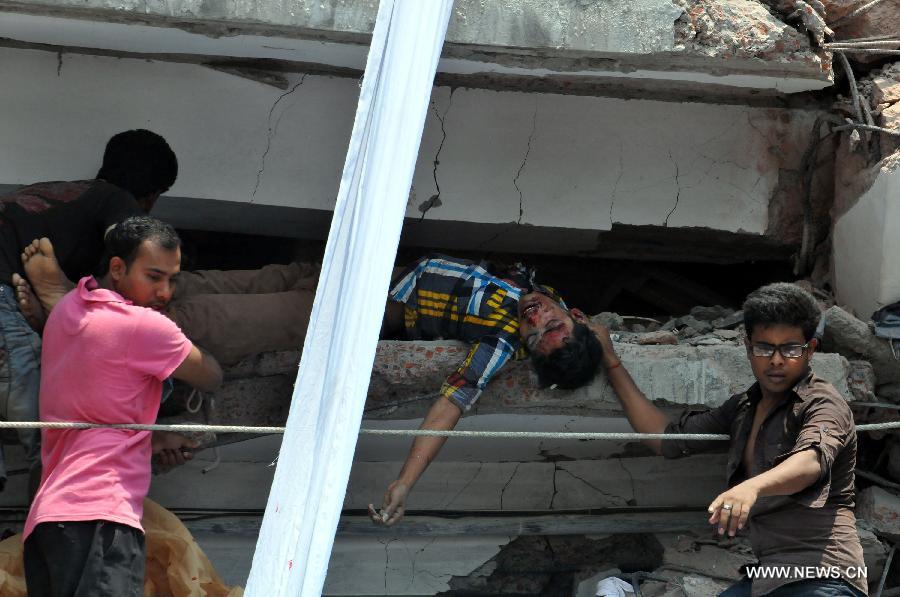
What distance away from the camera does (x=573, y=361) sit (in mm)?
5000

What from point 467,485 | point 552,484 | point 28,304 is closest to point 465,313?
point 467,485

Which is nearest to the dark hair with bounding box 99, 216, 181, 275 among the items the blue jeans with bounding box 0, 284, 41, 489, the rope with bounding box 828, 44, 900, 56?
the blue jeans with bounding box 0, 284, 41, 489

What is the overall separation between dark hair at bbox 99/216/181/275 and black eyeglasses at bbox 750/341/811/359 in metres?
1.94

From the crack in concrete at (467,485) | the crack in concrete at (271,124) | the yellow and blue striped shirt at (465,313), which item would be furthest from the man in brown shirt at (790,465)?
the crack in concrete at (271,124)

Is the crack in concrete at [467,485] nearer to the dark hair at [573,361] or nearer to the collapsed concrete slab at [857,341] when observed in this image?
the dark hair at [573,361]

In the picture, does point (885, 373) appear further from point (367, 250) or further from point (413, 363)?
point (367, 250)

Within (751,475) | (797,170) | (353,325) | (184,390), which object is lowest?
(184,390)

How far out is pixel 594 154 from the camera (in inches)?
238

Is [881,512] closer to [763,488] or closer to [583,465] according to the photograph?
[583,465]

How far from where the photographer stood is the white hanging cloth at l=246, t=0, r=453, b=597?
138 inches

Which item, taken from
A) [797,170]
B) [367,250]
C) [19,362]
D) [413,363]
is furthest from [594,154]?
[19,362]

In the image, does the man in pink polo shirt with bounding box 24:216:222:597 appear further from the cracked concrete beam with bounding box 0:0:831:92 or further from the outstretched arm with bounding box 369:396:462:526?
the cracked concrete beam with bounding box 0:0:831:92

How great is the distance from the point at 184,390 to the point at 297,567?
5.08ft

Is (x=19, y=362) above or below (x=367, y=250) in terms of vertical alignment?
below
